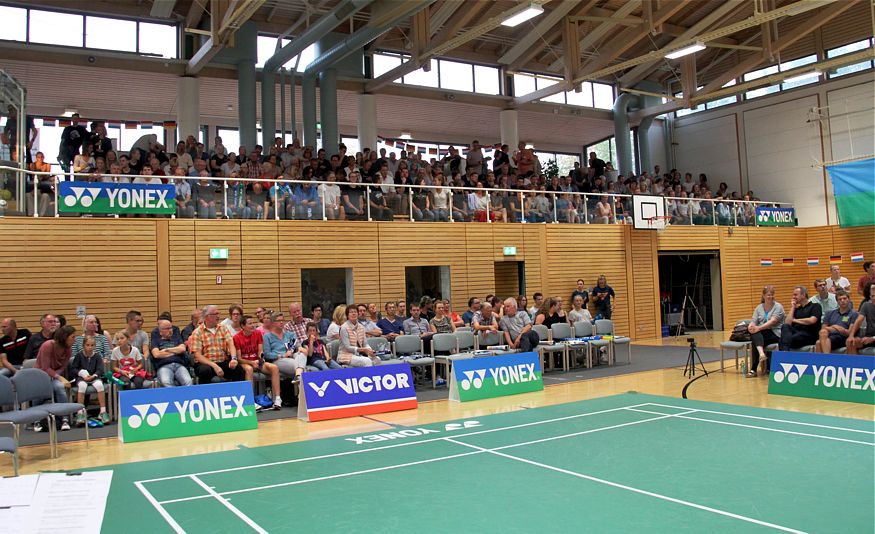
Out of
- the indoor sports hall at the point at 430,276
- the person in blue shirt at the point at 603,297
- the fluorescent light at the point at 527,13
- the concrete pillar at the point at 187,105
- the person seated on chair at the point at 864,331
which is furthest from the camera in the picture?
the concrete pillar at the point at 187,105

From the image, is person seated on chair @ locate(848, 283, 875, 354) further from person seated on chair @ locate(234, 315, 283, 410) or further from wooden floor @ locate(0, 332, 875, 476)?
person seated on chair @ locate(234, 315, 283, 410)

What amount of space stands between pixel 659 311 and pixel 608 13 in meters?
10.5

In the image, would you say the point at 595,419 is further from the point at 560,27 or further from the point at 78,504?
the point at 560,27

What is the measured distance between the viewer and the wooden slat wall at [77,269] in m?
12.7

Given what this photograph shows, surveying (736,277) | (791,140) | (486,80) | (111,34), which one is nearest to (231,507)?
(111,34)

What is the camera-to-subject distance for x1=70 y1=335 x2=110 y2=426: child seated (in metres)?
9.91

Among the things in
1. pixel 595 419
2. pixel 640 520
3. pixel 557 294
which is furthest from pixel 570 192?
pixel 640 520

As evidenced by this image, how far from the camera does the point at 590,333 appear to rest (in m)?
15.2

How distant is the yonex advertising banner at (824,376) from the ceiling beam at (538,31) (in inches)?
594

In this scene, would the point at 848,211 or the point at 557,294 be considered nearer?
the point at 557,294

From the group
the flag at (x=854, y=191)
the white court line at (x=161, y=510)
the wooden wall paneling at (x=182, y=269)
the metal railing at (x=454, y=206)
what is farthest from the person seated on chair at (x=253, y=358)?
the flag at (x=854, y=191)

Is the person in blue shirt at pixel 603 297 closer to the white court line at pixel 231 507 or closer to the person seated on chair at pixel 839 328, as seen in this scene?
the person seated on chair at pixel 839 328

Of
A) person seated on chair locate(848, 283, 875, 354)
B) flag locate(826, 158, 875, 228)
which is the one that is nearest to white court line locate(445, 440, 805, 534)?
person seated on chair locate(848, 283, 875, 354)

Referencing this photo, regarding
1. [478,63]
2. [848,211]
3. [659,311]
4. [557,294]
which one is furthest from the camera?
[478,63]
